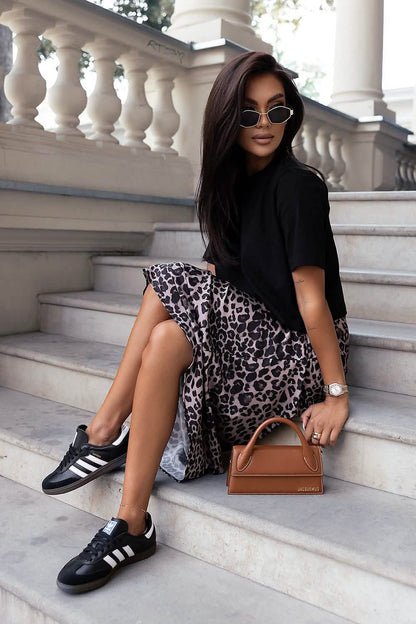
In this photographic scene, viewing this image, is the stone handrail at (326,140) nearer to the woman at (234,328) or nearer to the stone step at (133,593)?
the woman at (234,328)

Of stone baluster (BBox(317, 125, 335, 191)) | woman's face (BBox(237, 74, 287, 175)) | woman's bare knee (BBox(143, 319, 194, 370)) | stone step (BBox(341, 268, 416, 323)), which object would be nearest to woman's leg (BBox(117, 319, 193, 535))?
woman's bare knee (BBox(143, 319, 194, 370))

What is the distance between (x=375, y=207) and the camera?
346 centimetres

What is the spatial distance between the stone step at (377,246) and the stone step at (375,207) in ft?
1.50

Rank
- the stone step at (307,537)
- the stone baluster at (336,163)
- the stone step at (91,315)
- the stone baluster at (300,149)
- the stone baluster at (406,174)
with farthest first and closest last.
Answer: the stone baluster at (406,174) < the stone baluster at (336,163) < the stone baluster at (300,149) < the stone step at (91,315) < the stone step at (307,537)

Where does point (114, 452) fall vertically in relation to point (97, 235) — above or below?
below

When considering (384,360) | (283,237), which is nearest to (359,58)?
(384,360)

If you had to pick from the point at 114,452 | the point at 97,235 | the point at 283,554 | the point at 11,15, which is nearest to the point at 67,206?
the point at 97,235

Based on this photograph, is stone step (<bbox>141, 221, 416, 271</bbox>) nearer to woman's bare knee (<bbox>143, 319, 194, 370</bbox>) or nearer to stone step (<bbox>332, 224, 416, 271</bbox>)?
stone step (<bbox>332, 224, 416, 271</bbox>)

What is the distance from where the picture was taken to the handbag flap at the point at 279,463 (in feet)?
5.84

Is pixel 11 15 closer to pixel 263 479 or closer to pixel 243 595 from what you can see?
pixel 263 479

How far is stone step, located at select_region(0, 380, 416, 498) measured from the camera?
180 cm

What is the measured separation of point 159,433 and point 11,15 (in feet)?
7.51

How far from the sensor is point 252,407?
192 cm

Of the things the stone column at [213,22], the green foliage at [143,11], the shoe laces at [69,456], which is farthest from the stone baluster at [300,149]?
the green foliage at [143,11]
